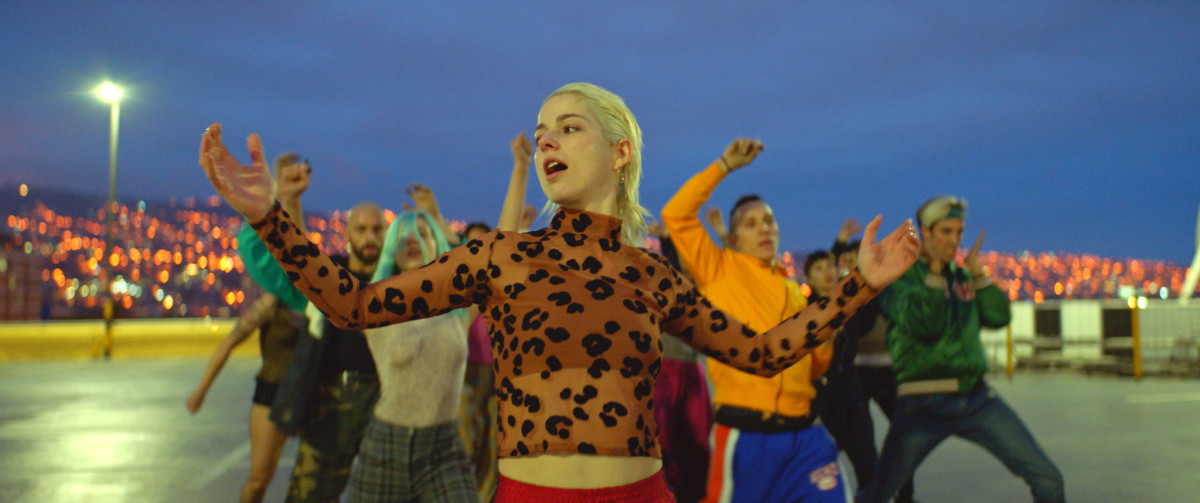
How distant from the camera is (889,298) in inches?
180

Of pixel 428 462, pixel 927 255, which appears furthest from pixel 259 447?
pixel 927 255

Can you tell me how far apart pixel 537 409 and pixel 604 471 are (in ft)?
0.62

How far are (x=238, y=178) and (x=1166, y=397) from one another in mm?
14878

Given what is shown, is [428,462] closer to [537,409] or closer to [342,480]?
[342,480]

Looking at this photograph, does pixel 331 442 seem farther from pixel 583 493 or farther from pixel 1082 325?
pixel 1082 325

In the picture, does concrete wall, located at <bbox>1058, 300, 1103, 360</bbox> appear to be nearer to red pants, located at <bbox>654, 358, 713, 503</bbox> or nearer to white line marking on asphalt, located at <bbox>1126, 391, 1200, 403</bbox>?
white line marking on asphalt, located at <bbox>1126, 391, 1200, 403</bbox>

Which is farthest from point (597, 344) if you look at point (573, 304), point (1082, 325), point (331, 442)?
point (1082, 325)

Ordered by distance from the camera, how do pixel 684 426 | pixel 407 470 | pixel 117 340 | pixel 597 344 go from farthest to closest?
pixel 117 340, pixel 684 426, pixel 407 470, pixel 597 344

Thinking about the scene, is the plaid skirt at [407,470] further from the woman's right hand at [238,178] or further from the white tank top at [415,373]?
the woman's right hand at [238,178]

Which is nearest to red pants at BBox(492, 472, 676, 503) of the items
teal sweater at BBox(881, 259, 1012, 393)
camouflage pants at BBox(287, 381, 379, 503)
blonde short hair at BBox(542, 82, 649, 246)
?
blonde short hair at BBox(542, 82, 649, 246)

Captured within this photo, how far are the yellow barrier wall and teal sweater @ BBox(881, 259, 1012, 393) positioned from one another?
1941 centimetres

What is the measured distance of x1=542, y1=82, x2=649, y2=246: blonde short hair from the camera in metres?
2.00

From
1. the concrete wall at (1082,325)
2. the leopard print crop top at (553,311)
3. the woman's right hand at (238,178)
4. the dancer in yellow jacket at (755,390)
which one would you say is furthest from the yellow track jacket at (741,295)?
the concrete wall at (1082,325)

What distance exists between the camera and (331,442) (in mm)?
3967
